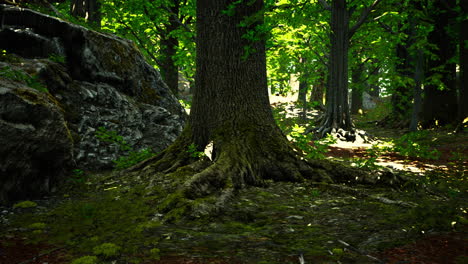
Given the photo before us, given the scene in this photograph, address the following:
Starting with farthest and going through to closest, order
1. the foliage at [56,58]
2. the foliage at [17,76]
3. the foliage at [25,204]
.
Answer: the foliage at [56,58] → the foliage at [17,76] → the foliage at [25,204]

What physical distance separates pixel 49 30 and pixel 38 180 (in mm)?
4174

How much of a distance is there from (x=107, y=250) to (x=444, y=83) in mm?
16873

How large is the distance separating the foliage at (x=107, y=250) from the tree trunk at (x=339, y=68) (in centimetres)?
1169

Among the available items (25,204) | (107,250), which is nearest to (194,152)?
(25,204)

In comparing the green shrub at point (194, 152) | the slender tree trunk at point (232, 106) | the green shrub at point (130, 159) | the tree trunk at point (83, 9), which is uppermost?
the tree trunk at point (83, 9)

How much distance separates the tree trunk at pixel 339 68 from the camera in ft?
43.7

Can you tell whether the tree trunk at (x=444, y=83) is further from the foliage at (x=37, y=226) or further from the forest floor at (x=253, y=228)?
the foliage at (x=37, y=226)

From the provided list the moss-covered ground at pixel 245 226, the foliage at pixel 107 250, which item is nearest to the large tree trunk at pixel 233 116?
the moss-covered ground at pixel 245 226

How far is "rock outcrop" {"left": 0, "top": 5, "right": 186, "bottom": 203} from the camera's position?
4.27 metres

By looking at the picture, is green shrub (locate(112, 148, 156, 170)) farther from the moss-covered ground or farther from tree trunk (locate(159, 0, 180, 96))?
tree trunk (locate(159, 0, 180, 96))

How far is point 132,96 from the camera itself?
8.68 meters

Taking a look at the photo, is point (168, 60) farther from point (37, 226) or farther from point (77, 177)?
point (37, 226)

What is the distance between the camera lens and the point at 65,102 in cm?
670

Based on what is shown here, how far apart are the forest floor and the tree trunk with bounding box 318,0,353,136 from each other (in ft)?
27.4
